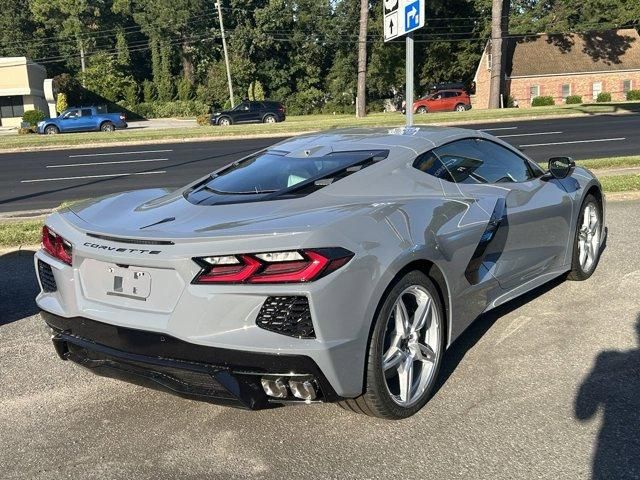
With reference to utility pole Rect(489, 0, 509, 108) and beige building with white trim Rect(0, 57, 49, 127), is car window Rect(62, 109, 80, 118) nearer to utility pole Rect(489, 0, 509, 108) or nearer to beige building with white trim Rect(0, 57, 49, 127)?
beige building with white trim Rect(0, 57, 49, 127)

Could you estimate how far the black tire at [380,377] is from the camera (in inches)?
113

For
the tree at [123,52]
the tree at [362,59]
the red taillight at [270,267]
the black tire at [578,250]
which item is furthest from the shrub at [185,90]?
the red taillight at [270,267]

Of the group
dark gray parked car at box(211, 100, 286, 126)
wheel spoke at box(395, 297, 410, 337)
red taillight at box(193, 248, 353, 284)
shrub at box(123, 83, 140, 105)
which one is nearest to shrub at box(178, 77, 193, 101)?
shrub at box(123, 83, 140, 105)

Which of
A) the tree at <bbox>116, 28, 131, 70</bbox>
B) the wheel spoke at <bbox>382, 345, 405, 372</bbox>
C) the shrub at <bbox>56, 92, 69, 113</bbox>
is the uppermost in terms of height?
the tree at <bbox>116, 28, 131, 70</bbox>

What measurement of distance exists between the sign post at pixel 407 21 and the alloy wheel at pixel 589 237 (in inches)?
128

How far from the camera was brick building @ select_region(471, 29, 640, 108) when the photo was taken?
5338cm

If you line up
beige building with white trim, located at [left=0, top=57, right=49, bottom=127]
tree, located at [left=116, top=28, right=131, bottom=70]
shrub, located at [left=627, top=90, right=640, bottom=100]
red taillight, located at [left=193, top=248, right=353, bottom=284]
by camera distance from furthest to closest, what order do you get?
tree, located at [left=116, top=28, right=131, bottom=70] < beige building with white trim, located at [left=0, top=57, right=49, bottom=127] < shrub, located at [left=627, top=90, right=640, bottom=100] < red taillight, located at [left=193, top=248, right=353, bottom=284]

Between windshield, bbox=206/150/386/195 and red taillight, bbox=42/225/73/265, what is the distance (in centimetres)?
90

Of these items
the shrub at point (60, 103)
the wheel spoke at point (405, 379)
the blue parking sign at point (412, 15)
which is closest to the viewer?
the wheel spoke at point (405, 379)

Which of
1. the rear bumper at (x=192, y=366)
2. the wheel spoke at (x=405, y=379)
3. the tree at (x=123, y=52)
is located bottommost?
the wheel spoke at (x=405, y=379)

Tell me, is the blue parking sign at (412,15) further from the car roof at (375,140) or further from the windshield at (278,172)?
the windshield at (278,172)

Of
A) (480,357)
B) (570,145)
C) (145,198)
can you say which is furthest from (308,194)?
(570,145)

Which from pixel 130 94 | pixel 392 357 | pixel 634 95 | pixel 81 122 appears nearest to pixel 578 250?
pixel 392 357

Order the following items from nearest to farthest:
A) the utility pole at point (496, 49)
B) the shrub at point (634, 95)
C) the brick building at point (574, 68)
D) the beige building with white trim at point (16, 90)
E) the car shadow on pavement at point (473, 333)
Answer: the car shadow on pavement at point (473, 333), the utility pole at point (496, 49), the shrub at point (634, 95), the brick building at point (574, 68), the beige building with white trim at point (16, 90)
